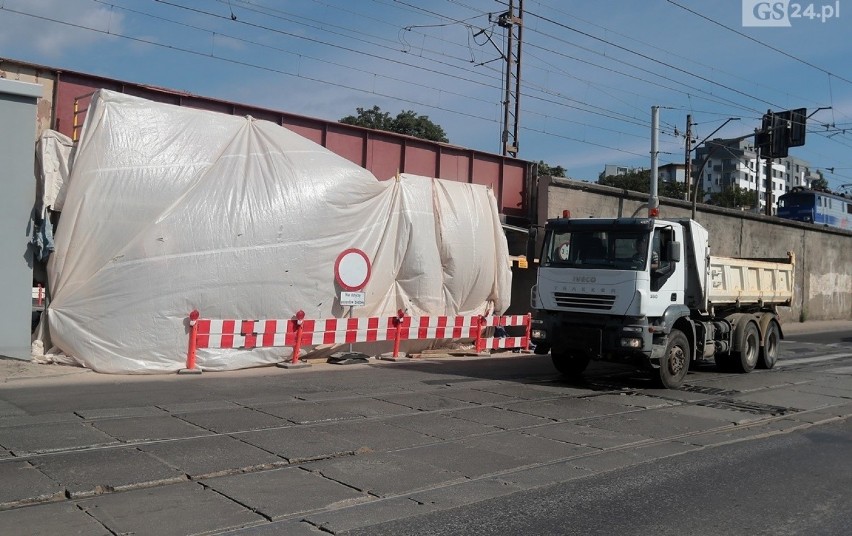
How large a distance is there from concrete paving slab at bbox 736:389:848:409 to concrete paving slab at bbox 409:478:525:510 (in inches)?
270

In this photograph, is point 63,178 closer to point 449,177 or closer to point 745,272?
point 449,177

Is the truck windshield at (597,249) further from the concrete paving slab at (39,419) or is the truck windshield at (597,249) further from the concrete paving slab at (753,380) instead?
the concrete paving slab at (39,419)

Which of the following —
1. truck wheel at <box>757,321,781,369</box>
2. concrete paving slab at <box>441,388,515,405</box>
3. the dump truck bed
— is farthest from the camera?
truck wheel at <box>757,321,781,369</box>

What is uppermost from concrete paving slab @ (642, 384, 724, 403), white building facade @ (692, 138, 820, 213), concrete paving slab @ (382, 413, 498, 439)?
white building facade @ (692, 138, 820, 213)

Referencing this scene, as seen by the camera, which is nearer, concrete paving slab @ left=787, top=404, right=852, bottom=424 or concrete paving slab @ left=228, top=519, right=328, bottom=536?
concrete paving slab @ left=228, top=519, right=328, bottom=536

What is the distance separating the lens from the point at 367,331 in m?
15.1

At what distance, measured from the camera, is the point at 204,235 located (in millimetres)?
12953

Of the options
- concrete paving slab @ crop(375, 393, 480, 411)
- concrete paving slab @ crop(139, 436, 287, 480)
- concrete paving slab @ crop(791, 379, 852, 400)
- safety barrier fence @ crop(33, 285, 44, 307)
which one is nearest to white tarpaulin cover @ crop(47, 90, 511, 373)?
safety barrier fence @ crop(33, 285, 44, 307)

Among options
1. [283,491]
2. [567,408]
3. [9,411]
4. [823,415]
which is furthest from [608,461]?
[9,411]

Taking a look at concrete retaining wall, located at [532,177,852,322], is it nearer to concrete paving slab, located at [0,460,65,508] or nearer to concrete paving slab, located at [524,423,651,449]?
concrete paving slab, located at [524,423,651,449]

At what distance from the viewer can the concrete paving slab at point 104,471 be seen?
5988mm

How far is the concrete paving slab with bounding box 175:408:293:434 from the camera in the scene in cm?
834

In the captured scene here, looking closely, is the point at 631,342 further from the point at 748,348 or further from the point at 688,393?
the point at 748,348

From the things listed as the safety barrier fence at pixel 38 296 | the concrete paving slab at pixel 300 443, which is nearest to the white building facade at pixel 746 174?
the safety barrier fence at pixel 38 296
